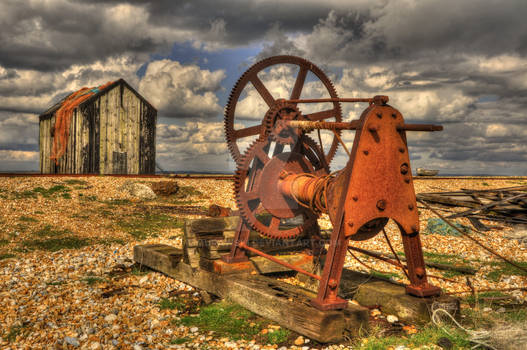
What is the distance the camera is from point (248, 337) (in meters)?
4.39

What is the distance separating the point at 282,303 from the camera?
439cm

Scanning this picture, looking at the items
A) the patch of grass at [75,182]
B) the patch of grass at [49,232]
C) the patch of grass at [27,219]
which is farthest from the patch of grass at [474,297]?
the patch of grass at [75,182]

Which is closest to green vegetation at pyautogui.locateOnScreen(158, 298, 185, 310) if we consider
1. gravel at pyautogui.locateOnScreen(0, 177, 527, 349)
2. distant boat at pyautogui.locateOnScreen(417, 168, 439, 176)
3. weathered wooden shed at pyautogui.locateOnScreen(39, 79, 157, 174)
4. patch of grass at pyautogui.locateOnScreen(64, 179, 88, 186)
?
gravel at pyautogui.locateOnScreen(0, 177, 527, 349)

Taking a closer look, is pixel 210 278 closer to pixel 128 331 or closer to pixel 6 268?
pixel 128 331

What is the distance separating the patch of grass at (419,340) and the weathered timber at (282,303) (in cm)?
22

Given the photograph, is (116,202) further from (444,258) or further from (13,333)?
(444,258)

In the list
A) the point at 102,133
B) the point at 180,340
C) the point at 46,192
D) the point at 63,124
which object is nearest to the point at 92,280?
the point at 180,340

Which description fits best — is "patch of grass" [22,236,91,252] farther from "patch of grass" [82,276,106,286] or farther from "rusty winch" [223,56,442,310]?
"rusty winch" [223,56,442,310]

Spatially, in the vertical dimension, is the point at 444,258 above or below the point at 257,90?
below

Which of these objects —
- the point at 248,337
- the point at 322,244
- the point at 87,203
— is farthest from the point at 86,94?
the point at 248,337

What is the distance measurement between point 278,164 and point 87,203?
9.03 metres

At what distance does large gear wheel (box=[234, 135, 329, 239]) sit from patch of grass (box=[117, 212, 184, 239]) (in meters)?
5.42

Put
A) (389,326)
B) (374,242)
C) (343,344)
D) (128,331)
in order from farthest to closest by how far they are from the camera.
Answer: (374,242) < (128,331) < (389,326) < (343,344)

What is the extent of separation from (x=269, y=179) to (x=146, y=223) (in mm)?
6797
